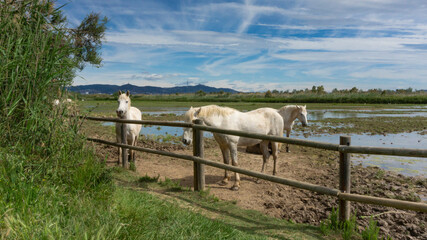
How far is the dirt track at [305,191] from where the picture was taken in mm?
4523

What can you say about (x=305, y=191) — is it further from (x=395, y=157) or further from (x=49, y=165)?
(x=395, y=157)

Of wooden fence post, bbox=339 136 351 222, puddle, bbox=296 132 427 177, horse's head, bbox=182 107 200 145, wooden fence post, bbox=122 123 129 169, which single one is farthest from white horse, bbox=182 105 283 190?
puddle, bbox=296 132 427 177

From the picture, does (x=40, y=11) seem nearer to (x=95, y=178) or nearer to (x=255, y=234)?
(x=95, y=178)

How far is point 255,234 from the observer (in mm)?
3697

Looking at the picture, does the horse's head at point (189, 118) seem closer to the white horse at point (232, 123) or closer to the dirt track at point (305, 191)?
the white horse at point (232, 123)

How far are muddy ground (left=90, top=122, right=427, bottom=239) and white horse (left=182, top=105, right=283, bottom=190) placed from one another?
2.25 feet

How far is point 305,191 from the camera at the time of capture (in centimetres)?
594

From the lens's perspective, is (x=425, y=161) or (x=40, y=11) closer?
(x=40, y=11)

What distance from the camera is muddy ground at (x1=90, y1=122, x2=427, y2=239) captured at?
14.8 ft

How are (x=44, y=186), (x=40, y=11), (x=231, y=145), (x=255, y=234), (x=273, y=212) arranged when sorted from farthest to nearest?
(x=231, y=145) → (x=273, y=212) → (x=40, y=11) → (x=255, y=234) → (x=44, y=186)

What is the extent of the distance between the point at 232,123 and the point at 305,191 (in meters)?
2.08

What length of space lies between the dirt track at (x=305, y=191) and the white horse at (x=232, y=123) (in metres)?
0.66

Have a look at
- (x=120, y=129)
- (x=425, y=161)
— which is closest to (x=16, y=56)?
(x=120, y=129)

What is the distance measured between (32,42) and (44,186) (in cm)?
210
